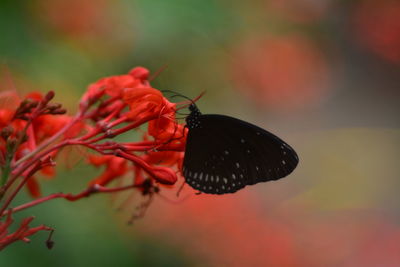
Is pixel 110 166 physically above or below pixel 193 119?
below

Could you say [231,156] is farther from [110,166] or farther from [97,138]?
[97,138]

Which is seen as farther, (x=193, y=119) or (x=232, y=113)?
(x=232, y=113)

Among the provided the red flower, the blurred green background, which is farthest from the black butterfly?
the blurred green background

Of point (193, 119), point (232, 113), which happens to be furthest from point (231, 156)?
point (232, 113)

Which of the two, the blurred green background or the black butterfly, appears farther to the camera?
the blurred green background

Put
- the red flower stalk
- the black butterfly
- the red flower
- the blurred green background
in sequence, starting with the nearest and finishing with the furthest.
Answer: the red flower stalk < the black butterfly < the red flower < the blurred green background

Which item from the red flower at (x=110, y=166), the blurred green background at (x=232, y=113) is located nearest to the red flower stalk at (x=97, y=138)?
the red flower at (x=110, y=166)

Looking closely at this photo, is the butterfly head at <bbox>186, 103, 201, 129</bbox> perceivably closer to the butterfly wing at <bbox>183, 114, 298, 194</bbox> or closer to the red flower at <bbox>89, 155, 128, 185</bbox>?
the butterfly wing at <bbox>183, 114, 298, 194</bbox>

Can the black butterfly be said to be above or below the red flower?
above
